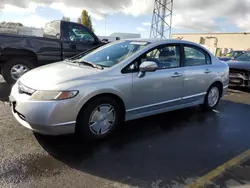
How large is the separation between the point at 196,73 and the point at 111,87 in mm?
2194

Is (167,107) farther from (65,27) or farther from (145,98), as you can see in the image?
(65,27)

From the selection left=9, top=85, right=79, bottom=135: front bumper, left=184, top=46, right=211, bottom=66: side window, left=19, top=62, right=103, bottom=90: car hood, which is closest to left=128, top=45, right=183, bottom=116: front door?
left=184, top=46, right=211, bottom=66: side window

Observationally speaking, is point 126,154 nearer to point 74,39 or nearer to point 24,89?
point 24,89

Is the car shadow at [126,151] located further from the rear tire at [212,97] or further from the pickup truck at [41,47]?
the pickup truck at [41,47]

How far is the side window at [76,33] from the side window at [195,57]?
13.0 ft

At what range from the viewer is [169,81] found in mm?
4797

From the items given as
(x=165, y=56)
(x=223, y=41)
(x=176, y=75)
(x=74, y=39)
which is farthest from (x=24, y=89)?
(x=223, y=41)

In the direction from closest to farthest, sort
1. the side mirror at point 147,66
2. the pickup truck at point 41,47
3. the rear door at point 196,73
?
1. the side mirror at point 147,66
2. the rear door at point 196,73
3. the pickup truck at point 41,47

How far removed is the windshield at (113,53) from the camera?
4.46 m

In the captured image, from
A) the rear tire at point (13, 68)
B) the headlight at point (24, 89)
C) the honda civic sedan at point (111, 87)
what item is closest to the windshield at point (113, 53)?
Result: the honda civic sedan at point (111, 87)

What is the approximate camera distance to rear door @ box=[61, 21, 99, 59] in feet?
26.2

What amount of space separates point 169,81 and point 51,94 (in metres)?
2.19

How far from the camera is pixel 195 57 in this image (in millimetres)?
5551

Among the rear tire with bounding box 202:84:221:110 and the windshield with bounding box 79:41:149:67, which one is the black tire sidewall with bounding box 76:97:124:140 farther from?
the rear tire with bounding box 202:84:221:110
